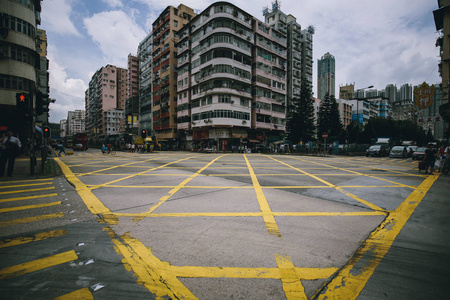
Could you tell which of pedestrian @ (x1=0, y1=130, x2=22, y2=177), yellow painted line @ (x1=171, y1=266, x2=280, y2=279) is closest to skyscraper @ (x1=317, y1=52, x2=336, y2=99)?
pedestrian @ (x1=0, y1=130, x2=22, y2=177)

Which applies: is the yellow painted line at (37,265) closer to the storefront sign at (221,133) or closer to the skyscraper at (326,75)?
the storefront sign at (221,133)

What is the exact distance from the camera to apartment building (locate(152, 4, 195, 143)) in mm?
55188

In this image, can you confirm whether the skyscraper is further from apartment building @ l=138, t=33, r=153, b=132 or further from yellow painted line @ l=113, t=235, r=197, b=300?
yellow painted line @ l=113, t=235, r=197, b=300

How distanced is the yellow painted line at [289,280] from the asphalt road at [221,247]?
1cm

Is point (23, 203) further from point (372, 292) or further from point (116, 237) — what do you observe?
point (372, 292)

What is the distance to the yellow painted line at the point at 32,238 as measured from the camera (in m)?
2.93

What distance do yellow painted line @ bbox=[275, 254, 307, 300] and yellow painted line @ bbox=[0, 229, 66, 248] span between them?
3.14 meters

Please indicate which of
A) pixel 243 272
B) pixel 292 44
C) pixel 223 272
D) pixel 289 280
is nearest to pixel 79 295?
pixel 223 272

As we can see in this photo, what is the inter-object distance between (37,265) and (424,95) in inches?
990

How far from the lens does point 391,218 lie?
4254mm

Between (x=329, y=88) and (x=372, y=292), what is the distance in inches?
6173

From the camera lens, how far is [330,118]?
53406 mm

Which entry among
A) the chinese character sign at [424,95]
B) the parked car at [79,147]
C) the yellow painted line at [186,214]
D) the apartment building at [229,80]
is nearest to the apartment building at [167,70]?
the apartment building at [229,80]

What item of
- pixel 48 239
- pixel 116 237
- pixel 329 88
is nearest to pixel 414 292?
pixel 116 237
